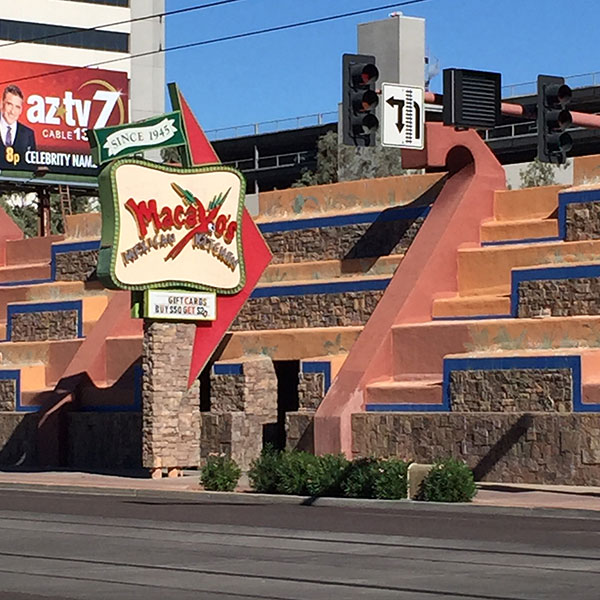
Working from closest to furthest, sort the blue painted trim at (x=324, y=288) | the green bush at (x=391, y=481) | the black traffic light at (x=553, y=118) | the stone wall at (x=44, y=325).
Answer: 1. the black traffic light at (x=553, y=118)
2. the green bush at (x=391, y=481)
3. the blue painted trim at (x=324, y=288)
4. the stone wall at (x=44, y=325)

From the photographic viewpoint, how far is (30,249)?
56688 millimetres

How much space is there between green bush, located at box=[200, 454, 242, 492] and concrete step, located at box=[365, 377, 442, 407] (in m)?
6.28

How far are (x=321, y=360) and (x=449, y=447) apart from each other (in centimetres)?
552

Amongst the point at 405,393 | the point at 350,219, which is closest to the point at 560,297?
the point at 405,393

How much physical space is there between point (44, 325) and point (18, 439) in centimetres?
519

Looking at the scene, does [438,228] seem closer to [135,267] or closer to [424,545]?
[135,267]

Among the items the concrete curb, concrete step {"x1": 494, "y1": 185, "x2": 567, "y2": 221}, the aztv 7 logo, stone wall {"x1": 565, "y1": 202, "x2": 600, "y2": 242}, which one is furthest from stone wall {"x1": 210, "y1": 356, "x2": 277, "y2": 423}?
the aztv 7 logo

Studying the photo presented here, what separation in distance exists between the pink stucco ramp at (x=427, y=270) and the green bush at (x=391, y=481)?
9200 millimetres

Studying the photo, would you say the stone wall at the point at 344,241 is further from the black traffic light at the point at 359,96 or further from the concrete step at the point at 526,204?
the black traffic light at the point at 359,96

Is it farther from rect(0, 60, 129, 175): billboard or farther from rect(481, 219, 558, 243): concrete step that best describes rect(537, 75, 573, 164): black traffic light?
rect(0, 60, 129, 175): billboard

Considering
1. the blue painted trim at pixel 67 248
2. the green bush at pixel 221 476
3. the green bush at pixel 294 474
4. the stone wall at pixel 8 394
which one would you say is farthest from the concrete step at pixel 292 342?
the blue painted trim at pixel 67 248

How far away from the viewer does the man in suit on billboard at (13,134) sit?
6488cm

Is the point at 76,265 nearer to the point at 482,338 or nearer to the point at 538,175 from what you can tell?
the point at 482,338

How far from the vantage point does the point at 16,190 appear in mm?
65188
